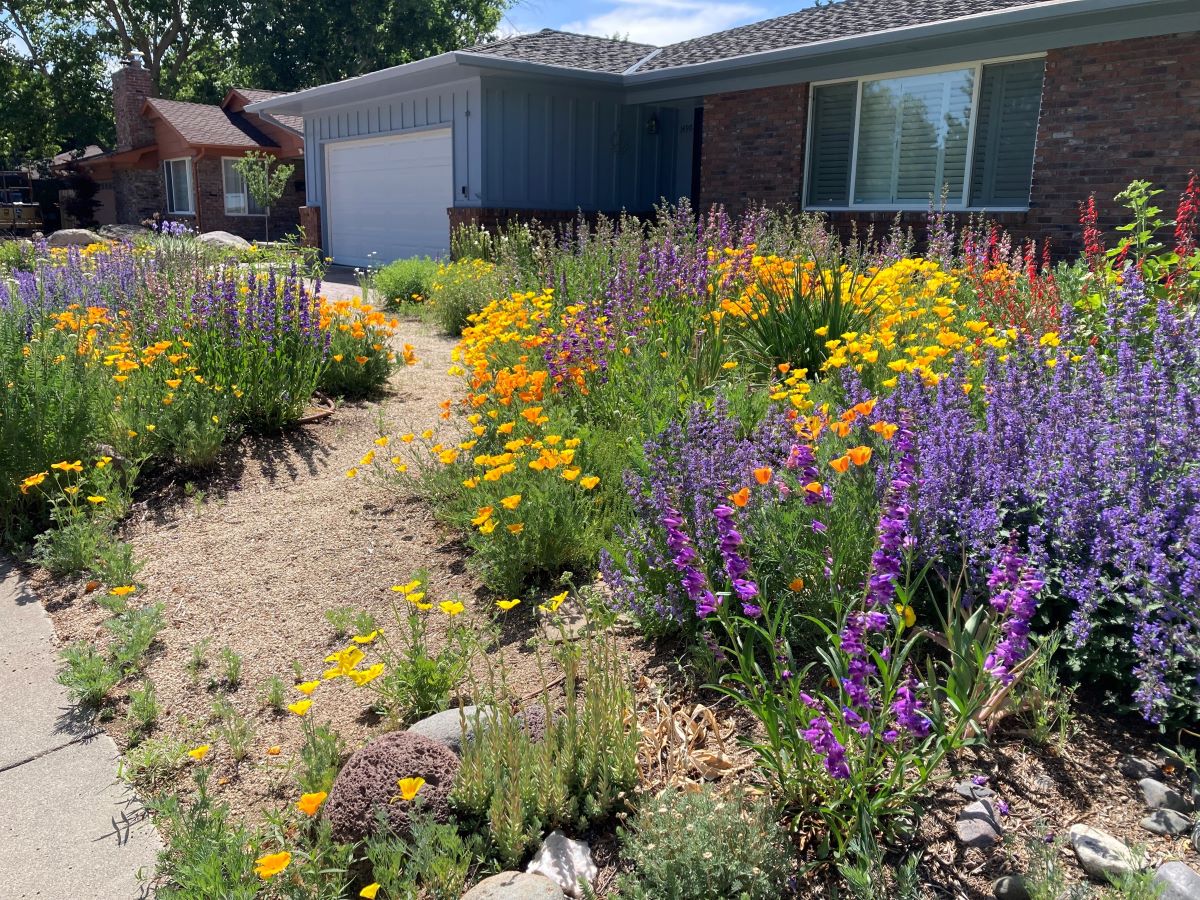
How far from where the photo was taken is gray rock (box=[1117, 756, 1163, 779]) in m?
2.35

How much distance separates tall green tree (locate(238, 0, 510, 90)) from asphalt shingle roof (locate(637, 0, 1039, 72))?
72.4 feet

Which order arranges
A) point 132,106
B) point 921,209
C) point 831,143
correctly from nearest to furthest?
point 921,209, point 831,143, point 132,106

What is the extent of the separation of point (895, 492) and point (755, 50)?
11.7 metres

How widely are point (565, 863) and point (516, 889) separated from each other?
0.60 feet

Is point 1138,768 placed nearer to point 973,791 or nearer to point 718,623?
point 973,791

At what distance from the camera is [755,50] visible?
12.6m

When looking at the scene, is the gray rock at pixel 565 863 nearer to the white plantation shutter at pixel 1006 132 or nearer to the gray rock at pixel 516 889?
the gray rock at pixel 516 889

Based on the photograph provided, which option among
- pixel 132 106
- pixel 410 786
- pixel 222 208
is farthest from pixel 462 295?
pixel 132 106

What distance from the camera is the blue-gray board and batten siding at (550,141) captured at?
47.0ft

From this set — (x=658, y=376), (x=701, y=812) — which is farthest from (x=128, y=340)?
(x=701, y=812)

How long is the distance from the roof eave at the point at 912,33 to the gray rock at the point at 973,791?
9.20 metres

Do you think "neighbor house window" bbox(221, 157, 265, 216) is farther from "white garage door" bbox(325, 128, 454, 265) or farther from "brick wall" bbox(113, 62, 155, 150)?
"white garage door" bbox(325, 128, 454, 265)

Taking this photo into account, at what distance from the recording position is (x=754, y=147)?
43.5 ft

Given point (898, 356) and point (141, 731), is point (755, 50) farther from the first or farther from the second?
point (141, 731)
